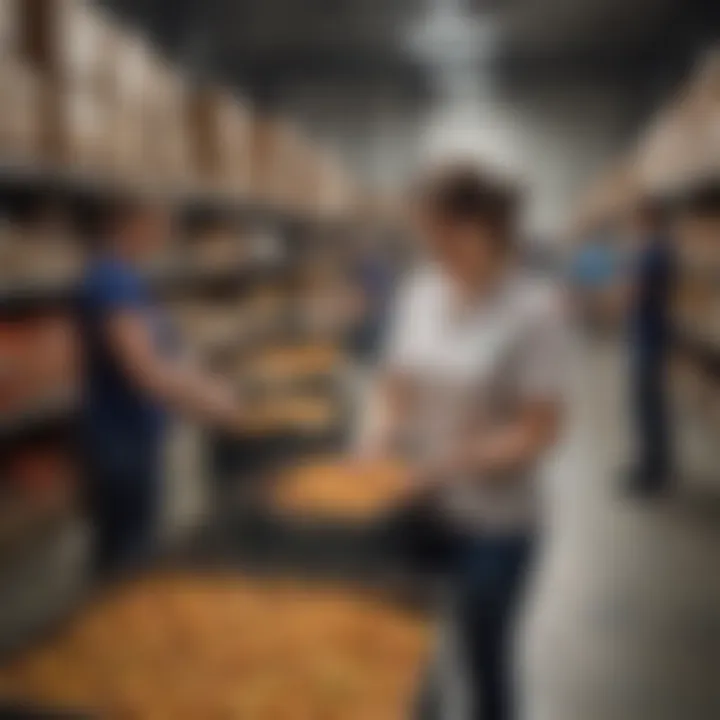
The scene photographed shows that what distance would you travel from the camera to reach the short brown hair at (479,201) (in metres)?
1.39

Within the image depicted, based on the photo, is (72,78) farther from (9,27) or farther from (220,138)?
(220,138)

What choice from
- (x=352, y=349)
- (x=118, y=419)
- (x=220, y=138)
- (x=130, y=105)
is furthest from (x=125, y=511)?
(x=130, y=105)

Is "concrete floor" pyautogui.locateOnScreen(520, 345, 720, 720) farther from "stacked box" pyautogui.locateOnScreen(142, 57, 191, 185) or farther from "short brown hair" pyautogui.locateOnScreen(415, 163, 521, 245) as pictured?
"stacked box" pyautogui.locateOnScreen(142, 57, 191, 185)

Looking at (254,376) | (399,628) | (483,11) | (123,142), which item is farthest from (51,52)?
(399,628)

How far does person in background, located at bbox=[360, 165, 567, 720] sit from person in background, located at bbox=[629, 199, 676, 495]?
0.19m

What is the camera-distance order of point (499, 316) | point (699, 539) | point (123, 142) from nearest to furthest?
point (499, 316), point (699, 539), point (123, 142)

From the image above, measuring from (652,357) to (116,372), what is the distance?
2.50 feet

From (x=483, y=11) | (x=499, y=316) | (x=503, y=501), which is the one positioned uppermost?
(x=483, y=11)

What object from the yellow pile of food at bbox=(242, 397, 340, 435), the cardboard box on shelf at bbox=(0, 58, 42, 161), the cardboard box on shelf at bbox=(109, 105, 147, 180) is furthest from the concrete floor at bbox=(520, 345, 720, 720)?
the cardboard box on shelf at bbox=(0, 58, 42, 161)

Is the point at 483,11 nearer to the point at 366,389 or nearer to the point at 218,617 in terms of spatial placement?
the point at 366,389

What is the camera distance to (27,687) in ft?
4.35

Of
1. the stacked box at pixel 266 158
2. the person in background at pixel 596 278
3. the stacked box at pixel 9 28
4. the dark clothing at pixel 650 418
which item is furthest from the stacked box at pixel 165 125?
the dark clothing at pixel 650 418

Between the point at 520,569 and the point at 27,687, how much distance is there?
68 cm

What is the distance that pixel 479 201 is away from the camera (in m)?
1.40
